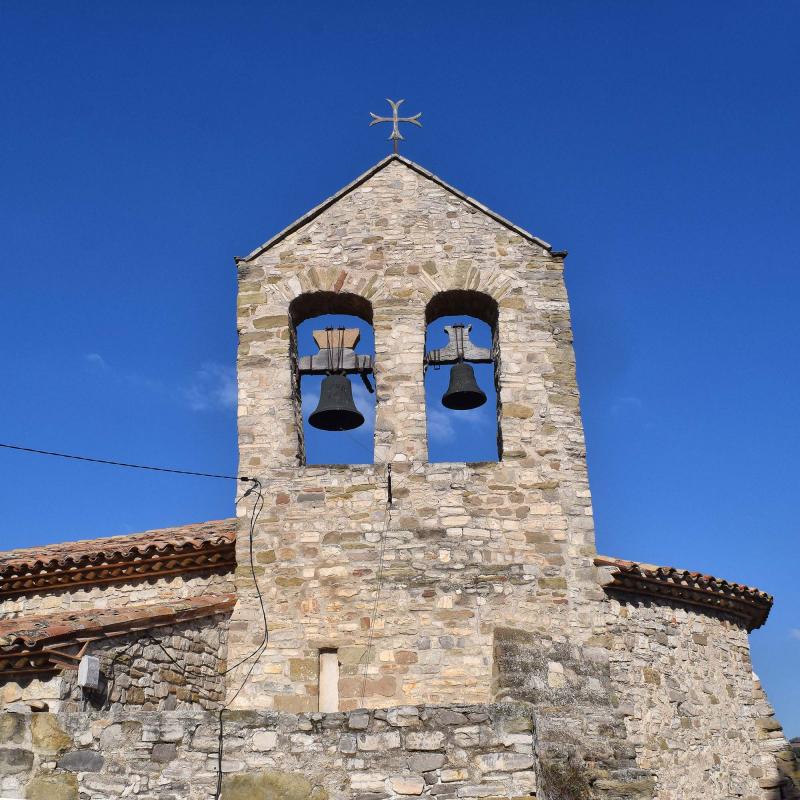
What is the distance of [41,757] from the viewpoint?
683 centimetres

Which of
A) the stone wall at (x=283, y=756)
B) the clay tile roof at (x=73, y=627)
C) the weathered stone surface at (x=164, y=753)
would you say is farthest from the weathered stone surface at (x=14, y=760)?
the clay tile roof at (x=73, y=627)

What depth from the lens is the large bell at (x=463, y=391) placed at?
11.5 meters

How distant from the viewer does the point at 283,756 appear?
6648mm

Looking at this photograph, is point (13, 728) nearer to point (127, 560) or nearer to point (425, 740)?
point (425, 740)

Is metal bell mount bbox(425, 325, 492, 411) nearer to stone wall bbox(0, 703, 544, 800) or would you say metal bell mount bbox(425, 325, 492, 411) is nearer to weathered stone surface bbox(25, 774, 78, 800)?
stone wall bbox(0, 703, 544, 800)

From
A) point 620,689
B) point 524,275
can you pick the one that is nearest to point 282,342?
point 524,275

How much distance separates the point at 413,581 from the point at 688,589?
2962mm

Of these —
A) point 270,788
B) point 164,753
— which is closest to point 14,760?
point 164,753

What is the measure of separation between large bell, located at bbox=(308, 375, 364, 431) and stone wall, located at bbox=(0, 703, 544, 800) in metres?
4.92

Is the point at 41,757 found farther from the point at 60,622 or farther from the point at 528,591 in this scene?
the point at 528,591

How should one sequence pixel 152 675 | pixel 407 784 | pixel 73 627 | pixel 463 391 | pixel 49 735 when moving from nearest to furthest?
pixel 407 784 → pixel 49 735 → pixel 73 627 → pixel 152 675 → pixel 463 391

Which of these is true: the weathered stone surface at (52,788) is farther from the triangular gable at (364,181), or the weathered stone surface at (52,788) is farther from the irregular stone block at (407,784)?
the triangular gable at (364,181)

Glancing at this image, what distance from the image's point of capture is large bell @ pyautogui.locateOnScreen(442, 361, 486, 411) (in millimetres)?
11469

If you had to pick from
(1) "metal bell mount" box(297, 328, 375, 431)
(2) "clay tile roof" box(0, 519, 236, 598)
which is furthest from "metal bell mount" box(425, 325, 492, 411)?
(2) "clay tile roof" box(0, 519, 236, 598)
